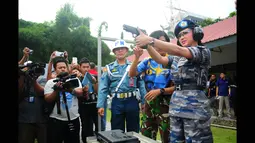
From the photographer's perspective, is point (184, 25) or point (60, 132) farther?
point (60, 132)

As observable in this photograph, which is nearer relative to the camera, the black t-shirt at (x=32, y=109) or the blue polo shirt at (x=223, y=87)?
the black t-shirt at (x=32, y=109)

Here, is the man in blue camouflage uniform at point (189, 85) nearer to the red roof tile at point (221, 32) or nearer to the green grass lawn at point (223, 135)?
the green grass lawn at point (223, 135)

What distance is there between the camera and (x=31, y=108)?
2527 millimetres

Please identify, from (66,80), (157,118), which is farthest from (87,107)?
(157,118)

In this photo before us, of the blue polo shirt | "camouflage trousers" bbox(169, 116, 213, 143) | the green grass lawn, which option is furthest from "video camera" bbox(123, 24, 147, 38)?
the blue polo shirt

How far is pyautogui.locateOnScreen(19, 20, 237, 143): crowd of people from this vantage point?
5.77 ft

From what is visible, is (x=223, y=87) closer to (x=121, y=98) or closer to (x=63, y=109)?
(x=121, y=98)

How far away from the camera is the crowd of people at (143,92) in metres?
1.76

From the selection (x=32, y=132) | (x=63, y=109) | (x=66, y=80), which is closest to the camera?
(x=66, y=80)

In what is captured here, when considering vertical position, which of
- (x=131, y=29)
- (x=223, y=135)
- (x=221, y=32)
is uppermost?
(x=221, y=32)

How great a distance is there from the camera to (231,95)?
7574 mm

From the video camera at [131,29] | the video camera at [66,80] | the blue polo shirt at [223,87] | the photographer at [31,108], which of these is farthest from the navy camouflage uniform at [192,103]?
the blue polo shirt at [223,87]

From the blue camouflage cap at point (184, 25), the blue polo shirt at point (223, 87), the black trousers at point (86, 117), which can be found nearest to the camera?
the blue camouflage cap at point (184, 25)

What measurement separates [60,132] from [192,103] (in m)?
1.62
